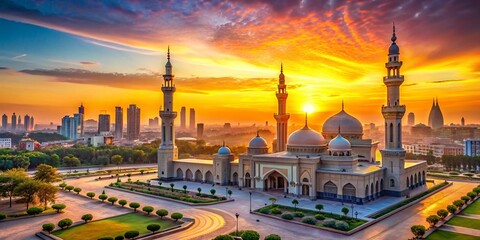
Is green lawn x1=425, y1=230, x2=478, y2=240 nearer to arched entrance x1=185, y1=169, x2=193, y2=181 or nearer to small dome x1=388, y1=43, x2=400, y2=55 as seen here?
small dome x1=388, y1=43, x2=400, y2=55

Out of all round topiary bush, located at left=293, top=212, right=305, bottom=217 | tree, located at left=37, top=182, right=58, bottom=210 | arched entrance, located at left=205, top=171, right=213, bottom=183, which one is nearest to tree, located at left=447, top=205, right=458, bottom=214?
round topiary bush, located at left=293, top=212, right=305, bottom=217

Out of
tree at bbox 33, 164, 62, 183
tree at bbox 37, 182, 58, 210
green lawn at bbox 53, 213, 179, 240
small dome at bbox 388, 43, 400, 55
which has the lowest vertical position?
green lawn at bbox 53, 213, 179, 240

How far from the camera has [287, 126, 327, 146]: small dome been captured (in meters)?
51.8

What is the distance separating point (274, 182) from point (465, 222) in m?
24.8

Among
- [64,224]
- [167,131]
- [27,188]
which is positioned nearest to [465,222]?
[64,224]

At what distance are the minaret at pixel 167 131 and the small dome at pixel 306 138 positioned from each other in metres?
23.0

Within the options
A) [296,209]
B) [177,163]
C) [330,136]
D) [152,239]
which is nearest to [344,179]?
[296,209]

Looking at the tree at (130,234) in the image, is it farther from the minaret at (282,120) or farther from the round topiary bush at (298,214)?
the minaret at (282,120)

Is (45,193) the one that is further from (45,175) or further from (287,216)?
(287,216)

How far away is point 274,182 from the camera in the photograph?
2099 inches

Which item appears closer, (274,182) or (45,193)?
(45,193)

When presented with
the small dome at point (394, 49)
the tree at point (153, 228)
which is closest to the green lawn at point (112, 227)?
the tree at point (153, 228)

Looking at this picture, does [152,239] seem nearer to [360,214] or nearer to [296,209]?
[296,209]

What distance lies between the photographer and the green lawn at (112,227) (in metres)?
31.2
